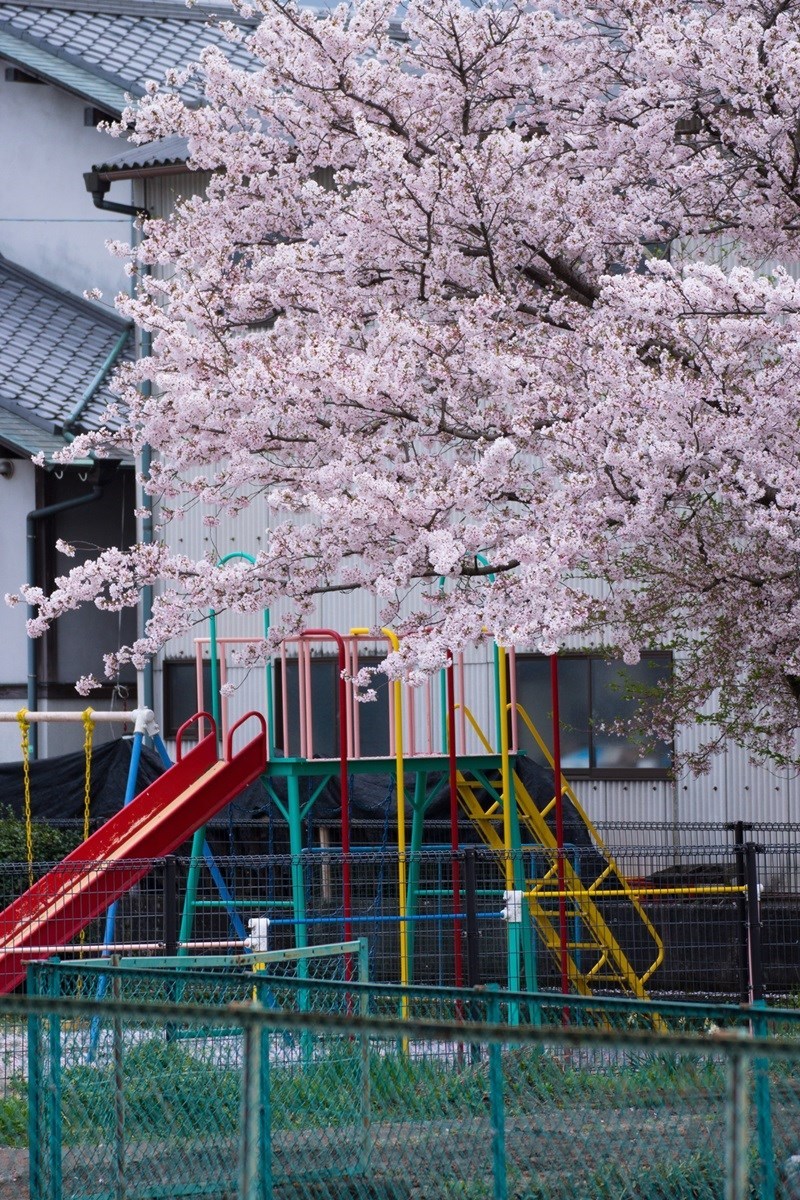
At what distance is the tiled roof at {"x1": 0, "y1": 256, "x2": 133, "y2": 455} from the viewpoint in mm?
18828

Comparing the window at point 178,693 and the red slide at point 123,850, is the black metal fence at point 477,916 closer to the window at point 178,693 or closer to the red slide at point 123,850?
the red slide at point 123,850

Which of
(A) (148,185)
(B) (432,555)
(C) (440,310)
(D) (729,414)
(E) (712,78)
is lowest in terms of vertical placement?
(B) (432,555)

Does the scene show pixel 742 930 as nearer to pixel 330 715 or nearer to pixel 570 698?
pixel 570 698

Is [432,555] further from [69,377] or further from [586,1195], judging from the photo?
[69,377]

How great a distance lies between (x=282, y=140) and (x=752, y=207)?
11.8 ft

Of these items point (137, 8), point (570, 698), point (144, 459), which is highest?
point (137, 8)

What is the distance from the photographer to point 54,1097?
638 centimetres

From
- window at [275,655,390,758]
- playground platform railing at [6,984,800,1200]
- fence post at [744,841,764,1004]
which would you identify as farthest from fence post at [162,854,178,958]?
window at [275,655,390,758]

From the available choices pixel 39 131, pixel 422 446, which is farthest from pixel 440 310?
pixel 39 131

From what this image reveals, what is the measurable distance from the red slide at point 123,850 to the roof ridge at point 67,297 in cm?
1067

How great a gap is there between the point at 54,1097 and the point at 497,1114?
6.88ft

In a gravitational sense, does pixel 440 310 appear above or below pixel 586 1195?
above

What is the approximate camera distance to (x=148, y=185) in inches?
748

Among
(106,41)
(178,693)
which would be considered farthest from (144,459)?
(106,41)
